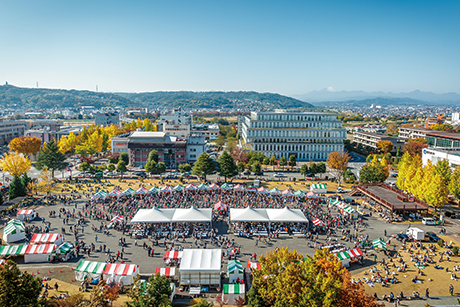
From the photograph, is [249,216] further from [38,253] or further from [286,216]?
[38,253]

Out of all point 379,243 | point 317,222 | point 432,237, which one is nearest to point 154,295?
point 317,222

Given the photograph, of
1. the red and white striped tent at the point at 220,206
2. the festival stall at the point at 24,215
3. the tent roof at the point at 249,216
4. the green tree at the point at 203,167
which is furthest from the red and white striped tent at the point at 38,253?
the green tree at the point at 203,167

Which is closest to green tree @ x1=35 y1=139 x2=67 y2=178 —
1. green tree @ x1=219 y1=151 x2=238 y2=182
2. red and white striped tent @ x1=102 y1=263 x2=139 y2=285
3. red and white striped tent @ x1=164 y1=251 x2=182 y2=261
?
green tree @ x1=219 y1=151 x2=238 y2=182

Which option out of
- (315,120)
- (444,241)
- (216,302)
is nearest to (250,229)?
(216,302)

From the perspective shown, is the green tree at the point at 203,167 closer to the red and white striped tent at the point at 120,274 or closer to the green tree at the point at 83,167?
the green tree at the point at 83,167

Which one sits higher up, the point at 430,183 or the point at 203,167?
Answer: the point at 430,183

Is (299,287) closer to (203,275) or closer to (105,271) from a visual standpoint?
(203,275)

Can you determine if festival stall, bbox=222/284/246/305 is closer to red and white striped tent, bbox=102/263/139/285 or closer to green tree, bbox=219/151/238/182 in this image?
red and white striped tent, bbox=102/263/139/285
